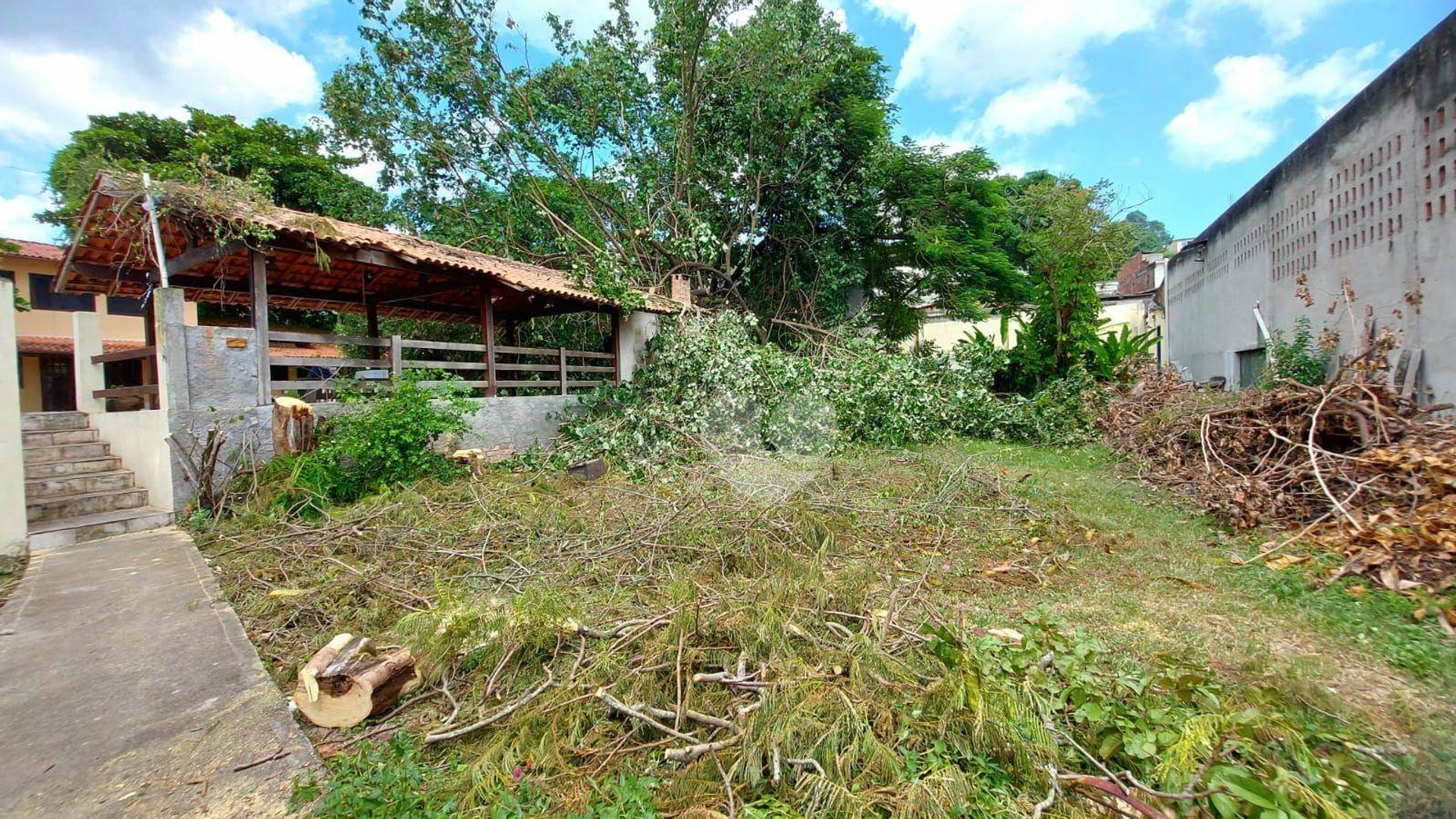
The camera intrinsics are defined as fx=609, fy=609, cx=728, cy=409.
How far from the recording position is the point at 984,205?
14.8 meters

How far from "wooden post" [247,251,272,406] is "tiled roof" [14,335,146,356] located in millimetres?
10707

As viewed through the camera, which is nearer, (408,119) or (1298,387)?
(1298,387)

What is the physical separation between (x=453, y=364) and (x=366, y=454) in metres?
1.99

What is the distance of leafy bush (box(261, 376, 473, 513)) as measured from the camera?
19.7ft

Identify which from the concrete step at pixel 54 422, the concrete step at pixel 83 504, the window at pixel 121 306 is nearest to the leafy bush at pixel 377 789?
the concrete step at pixel 83 504

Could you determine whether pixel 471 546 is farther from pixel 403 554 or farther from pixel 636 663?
pixel 636 663

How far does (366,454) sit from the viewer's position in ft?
20.3

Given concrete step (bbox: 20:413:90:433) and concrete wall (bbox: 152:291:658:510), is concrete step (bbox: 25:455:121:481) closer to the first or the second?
concrete wall (bbox: 152:291:658:510)

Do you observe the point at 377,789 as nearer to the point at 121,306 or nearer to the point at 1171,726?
the point at 1171,726

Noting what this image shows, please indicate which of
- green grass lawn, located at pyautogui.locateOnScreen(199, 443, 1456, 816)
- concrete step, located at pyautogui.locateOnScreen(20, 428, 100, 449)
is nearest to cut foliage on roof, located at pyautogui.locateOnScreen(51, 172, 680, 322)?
concrete step, located at pyautogui.locateOnScreen(20, 428, 100, 449)

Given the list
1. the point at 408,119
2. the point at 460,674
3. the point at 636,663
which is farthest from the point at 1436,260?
the point at 408,119

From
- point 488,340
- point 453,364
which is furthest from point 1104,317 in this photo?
point 453,364

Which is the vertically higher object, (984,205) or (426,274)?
(984,205)

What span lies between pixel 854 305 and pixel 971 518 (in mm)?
→ 11767
